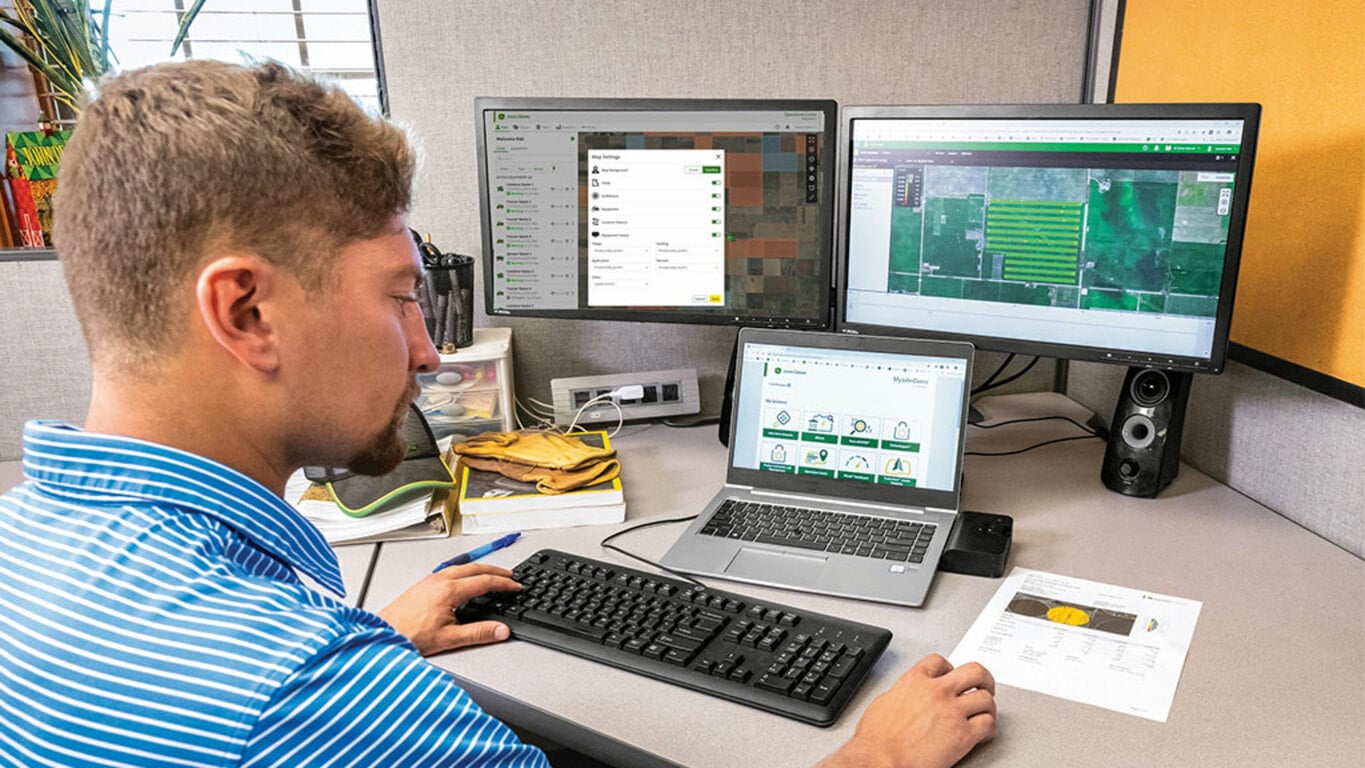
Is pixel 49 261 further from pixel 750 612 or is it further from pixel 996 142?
pixel 996 142

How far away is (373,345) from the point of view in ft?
2.48

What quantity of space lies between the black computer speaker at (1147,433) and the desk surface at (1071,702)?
A: 0.09 ft

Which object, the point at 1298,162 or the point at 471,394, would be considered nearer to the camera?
the point at 1298,162

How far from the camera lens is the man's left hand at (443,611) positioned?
0.98 metres

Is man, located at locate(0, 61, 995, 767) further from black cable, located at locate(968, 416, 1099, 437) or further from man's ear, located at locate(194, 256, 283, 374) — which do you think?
black cable, located at locate(968, 416, 1099, 437)

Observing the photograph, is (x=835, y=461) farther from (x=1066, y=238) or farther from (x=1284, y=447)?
(x=1284, y=447)

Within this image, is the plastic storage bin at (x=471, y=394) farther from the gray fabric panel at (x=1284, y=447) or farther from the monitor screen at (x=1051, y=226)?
the gray fabric panel at (x=1284, y=447)

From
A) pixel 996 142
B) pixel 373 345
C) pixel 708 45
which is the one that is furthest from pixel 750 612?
pixel 708 45

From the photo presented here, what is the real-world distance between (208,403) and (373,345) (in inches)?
4.9

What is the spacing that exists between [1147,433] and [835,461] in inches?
17.0

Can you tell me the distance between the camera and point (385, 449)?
0.84 meters

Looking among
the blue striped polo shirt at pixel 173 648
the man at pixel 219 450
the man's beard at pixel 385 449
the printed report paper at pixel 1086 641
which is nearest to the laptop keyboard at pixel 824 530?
the printed report paper at pixel 1086 641

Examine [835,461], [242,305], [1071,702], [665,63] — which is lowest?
[1071,702]

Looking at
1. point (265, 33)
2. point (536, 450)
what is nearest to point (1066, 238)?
point (536, 450)
